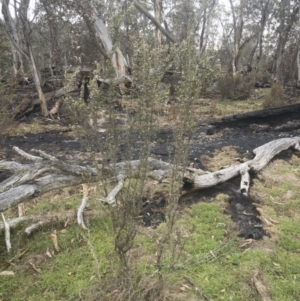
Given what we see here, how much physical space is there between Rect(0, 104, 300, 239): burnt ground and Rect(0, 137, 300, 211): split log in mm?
221

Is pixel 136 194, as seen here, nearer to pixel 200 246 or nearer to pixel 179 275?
pixel 179 275

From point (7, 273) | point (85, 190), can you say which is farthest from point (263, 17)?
point (7, 273)

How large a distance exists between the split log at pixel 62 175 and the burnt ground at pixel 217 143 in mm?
221

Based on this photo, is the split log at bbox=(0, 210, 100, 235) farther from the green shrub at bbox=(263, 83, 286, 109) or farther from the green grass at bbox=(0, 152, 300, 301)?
the green shrub at bbox=(263, 83, 286, 109)

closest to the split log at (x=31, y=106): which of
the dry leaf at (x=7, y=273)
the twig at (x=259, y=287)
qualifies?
the dry leaf at (x=7, y=273)

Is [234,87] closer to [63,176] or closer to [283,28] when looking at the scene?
[283,28]

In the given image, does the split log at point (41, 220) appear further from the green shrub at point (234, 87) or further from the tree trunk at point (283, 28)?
the tree trunk at point (283, 28)

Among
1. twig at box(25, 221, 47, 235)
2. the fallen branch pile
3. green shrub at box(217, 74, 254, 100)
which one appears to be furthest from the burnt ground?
green shrub at box(217, 74, 254, 100)

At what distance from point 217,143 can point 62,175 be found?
448 cm

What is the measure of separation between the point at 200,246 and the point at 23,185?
2.14 metres

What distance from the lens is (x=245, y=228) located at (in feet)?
12.1

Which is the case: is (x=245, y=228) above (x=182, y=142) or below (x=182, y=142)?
below

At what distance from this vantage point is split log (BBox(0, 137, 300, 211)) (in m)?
3.09

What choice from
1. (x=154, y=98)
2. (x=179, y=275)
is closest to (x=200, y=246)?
(x=179, y=275)
